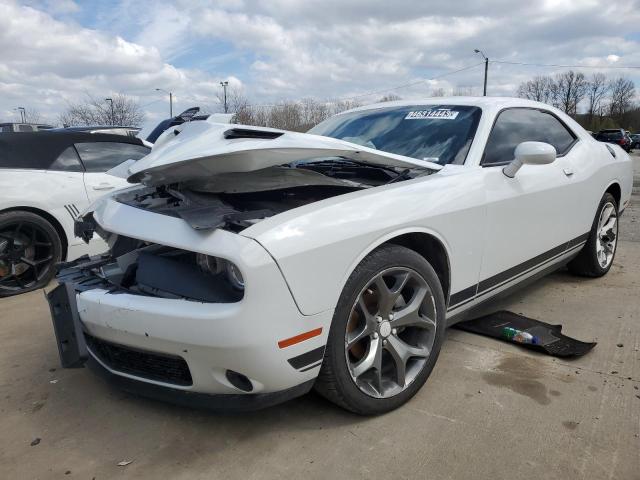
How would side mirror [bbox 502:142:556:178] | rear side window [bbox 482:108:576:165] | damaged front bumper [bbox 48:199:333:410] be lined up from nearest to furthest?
damaged front bumper [bbox 48:199:333:410]
side mirror [bbox 502:142:556:178]
rear side window [bbox 482:108:576:165]

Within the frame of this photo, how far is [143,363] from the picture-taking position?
6.74 ft

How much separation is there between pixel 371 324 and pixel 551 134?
95.4 inches

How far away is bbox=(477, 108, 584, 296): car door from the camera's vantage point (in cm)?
276

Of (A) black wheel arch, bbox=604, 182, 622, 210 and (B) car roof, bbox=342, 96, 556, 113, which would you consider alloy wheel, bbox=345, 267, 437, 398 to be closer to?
(B) car roof, bbox=342, 96, 556, 113

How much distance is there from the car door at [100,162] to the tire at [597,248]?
406cm

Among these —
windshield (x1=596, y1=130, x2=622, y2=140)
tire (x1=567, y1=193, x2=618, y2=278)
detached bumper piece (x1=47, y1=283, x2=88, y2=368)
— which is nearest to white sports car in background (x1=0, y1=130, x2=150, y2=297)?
detached bumper piece (x1=47, y1=283, x2=88, y2=368)

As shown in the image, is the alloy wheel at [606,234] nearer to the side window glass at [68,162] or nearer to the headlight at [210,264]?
the headlight at [210,264]

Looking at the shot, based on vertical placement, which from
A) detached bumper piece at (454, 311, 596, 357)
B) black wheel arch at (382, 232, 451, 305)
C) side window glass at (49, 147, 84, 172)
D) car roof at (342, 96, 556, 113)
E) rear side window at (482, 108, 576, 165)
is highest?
car roof at (342, 96, 556, 113)

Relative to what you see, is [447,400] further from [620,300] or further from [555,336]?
[620,300]

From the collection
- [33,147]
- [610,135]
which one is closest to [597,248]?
[33,147]

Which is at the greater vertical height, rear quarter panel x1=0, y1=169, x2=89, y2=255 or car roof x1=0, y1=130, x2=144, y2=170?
car roof x1=0, y1=130, x2=144, y2=170

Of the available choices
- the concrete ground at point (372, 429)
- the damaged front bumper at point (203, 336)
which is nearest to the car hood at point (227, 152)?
the damaged front bumper at point (203, 336)

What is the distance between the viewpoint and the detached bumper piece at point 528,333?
2854mm

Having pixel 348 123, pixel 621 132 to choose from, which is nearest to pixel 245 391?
pixel 348 123
